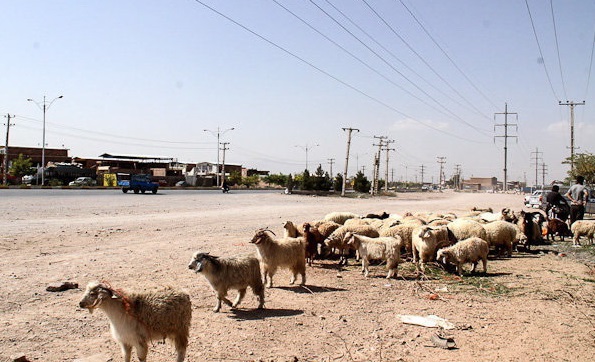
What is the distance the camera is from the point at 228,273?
7465mm

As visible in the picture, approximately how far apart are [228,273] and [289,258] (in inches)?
82.5

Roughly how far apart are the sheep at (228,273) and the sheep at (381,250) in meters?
3.38

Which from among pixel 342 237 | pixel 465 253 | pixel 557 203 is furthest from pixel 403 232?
pixel 557 203

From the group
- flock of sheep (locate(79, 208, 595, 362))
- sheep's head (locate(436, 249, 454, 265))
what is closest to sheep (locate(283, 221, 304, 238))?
flock of sheep (locate(79, 208, 595, 362))

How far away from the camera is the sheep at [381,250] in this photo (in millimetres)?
10109

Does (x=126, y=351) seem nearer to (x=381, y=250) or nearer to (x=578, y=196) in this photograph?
(x=381, y=250)

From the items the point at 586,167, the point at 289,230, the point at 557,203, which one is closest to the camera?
the point at 289,230

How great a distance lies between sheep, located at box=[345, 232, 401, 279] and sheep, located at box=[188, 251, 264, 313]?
11.1ft

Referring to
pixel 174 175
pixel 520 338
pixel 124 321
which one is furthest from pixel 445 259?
pixel 174 175

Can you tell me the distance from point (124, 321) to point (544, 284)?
810 centimetres

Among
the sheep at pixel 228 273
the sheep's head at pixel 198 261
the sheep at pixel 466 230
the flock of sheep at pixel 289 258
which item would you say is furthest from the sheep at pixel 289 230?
the sheep's head at pixel 198 261

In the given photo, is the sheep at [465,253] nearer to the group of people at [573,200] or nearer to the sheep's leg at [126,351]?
the sheep's leg at [126,351]

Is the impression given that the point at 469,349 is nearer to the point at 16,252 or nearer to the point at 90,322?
the point at 90,322

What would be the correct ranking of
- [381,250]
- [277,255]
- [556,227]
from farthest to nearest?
[556,227]
[381,250]
[277,255]
